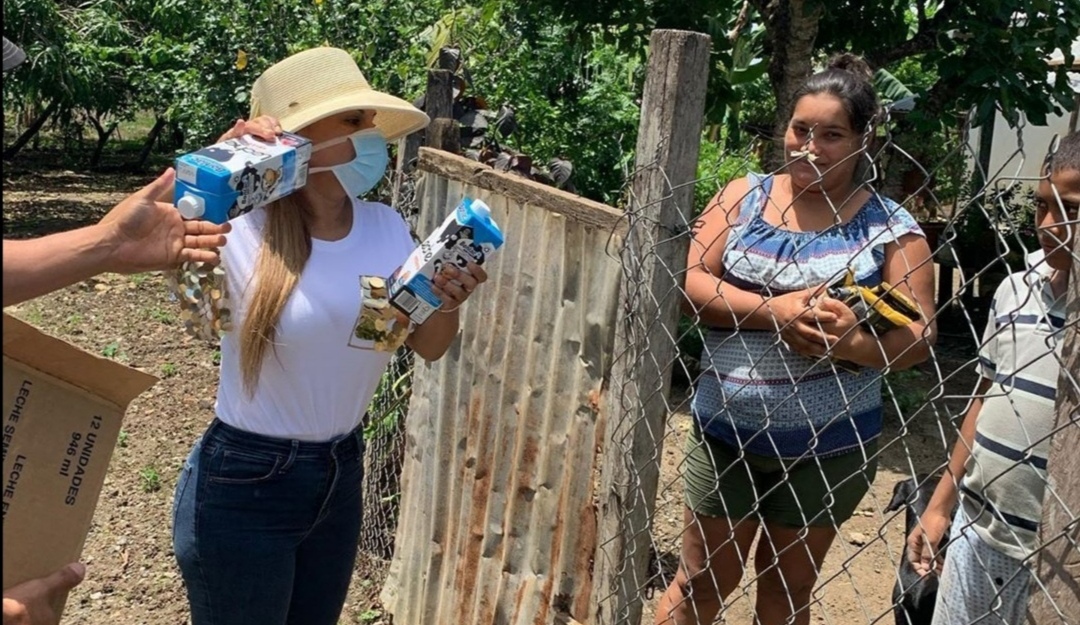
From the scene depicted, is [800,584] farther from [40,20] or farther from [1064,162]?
[40,20]

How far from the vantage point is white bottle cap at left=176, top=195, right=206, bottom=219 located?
5.97 ft

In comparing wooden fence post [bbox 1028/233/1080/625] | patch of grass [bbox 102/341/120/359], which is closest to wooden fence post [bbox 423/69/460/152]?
wooden fence post [bbox 1028/233/1080/625]

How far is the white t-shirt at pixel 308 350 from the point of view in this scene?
2.14m

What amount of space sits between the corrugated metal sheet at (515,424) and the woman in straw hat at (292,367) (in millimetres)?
390

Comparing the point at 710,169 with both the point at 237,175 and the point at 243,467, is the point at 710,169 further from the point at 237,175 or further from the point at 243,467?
the point at 237,175

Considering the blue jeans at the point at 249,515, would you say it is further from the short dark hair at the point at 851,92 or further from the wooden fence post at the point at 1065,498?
the wooden fence post at the point at 1065,498

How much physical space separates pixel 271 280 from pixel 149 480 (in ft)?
11.0

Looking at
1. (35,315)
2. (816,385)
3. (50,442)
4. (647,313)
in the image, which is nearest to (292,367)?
(50,442)

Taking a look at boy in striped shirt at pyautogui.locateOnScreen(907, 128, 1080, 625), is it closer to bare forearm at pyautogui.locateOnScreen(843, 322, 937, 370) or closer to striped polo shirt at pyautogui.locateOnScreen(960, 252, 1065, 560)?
striped polo shirt at pyautogui.locateOnScreen(960, 252, 1065, 560)

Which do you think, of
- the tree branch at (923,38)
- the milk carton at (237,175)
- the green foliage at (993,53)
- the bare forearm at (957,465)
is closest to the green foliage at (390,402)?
the milk carton at (237,175)

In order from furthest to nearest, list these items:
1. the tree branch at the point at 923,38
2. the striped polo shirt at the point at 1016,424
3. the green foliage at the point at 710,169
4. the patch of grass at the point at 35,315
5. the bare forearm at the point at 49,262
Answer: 1. the patch of grass at the point at 35,315
2. the green foliage at the point at 710,169
3. the tree branch at the point at 923,38
4. the striped polo shirt at the point at 1016,424
5. the bare forearm at the point at 49,262

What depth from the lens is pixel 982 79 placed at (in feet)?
18.2

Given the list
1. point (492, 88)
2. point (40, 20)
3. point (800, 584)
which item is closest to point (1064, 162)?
point (800, 584)

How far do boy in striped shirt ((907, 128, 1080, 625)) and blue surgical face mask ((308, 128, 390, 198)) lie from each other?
1294mm
